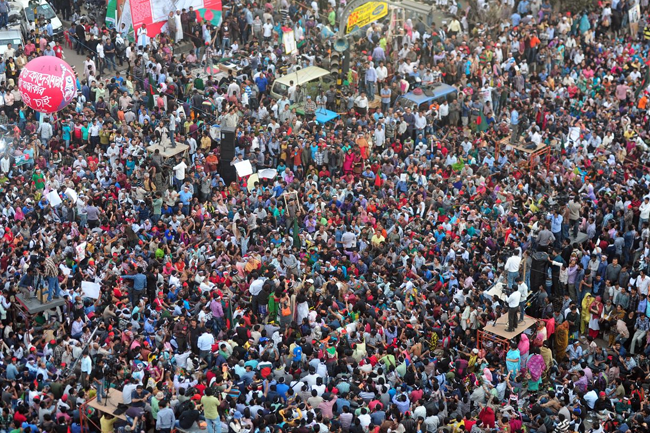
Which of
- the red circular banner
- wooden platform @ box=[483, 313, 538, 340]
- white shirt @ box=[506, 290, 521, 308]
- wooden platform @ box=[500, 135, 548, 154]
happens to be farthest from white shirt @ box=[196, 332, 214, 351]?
wooden platform @ box=[500, 135, 548, 154]

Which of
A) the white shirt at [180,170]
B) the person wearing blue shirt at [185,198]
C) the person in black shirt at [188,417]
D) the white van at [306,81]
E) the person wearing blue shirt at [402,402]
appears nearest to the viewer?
the person in black shirt at [188,417]

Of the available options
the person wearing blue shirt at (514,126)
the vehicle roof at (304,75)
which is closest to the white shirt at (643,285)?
the person wearing blue shirt at (514,126)

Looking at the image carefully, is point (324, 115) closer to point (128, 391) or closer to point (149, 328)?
point (149, 328)

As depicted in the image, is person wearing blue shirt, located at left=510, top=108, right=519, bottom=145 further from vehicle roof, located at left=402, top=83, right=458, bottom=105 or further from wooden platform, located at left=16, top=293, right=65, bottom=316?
wooden platform, located at left=16, top=293, right=65, bottom=316

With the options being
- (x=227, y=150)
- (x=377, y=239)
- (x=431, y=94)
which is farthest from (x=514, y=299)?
(x=431, y=94)

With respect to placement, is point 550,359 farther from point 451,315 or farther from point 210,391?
point 210,391

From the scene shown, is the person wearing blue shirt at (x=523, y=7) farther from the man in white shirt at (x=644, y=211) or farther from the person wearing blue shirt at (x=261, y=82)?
the man in white shirt at (x=644, y=211)
